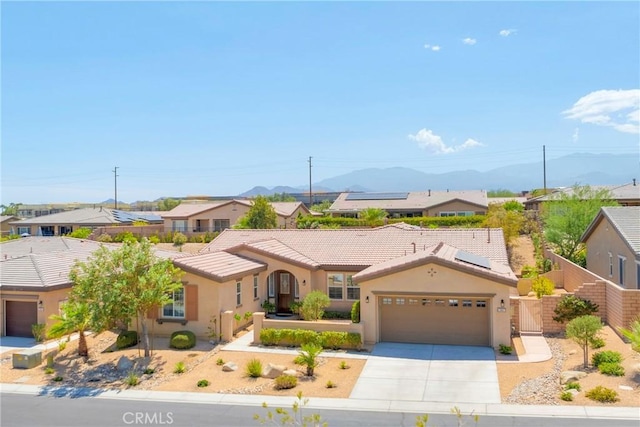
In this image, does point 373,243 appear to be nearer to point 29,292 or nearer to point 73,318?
point 73,318

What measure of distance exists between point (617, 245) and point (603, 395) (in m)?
14.5

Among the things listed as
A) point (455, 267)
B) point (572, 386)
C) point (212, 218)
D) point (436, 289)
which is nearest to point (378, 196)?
point (212, 218)

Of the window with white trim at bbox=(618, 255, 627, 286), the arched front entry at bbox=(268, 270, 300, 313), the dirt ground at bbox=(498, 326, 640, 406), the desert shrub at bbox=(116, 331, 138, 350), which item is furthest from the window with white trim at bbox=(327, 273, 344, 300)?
the window with white trim at bbox=(618, 255, 627, 286)

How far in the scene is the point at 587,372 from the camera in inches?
696

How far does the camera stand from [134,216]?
249 feet

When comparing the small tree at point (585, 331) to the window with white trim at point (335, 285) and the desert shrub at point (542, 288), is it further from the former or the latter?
the window with white trim at point (335, 285)

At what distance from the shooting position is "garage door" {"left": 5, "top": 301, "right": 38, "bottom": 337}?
2578 centimetres

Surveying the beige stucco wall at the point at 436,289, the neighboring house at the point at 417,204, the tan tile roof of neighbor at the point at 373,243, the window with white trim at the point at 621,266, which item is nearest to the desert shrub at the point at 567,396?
the beige stucco wall at the point at 436,289

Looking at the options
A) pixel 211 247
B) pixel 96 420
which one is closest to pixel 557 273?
pixel 211 247

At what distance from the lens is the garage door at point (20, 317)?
25.8 meters

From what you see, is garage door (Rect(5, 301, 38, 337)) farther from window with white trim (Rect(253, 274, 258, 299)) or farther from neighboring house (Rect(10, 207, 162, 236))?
neighboring house (Rect(10, 207, 162, 236))

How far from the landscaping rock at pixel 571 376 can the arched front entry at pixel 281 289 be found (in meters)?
15.4

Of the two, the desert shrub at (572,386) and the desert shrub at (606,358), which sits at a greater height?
the desert shrub at (606,358)

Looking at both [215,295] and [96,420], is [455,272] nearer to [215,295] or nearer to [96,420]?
[215,295]
